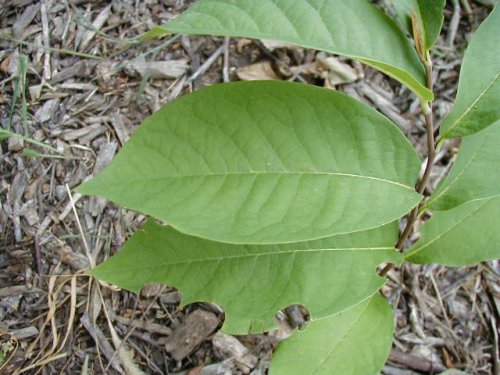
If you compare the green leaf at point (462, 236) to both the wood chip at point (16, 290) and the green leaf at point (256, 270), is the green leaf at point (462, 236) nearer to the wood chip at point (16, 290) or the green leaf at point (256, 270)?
the green leaf at point (256, 270)

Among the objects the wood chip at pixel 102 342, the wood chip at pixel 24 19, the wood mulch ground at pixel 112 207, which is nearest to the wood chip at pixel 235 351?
the wood mulch ground at pixel 112 207

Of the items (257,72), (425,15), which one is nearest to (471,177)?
(425,15)

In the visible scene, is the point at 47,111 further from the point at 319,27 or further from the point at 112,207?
the point at 319,27

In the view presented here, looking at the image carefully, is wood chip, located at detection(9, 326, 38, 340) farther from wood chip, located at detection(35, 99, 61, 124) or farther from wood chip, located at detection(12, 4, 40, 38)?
wood chip, located at detection(12, 4, 40, 38)

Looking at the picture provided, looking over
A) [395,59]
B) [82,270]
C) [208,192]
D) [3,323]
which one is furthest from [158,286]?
[395,59]

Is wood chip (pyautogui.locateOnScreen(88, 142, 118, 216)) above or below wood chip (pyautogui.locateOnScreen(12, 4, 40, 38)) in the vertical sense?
below

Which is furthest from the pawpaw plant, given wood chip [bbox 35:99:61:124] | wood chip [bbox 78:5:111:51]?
wood chip [bbox 78:5:111:51]

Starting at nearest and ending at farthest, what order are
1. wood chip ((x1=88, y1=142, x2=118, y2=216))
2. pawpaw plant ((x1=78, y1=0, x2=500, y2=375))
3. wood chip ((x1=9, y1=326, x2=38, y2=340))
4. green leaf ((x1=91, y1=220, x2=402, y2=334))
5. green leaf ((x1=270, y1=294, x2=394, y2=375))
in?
pawpaw plant ((x1=78, y1=0, x2=500, y2=375)), green leaf ((x1=91, y1=220, x2=402, y2=334)), green leaf ((x1=270, y1=294, x2=394, y2=375)), wood chip ((x1=9, y1=326, x2=38, y2=340)), wood chip ((x1=88, y1=142, x2=118, y2=216))

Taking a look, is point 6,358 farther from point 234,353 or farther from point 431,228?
→ point 431,228
